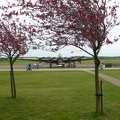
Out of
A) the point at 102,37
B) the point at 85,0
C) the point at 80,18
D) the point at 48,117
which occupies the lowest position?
the point at 48,117

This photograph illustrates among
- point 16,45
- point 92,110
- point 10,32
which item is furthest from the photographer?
point 10,32

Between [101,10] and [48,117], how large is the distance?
415cm

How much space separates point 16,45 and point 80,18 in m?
5.15

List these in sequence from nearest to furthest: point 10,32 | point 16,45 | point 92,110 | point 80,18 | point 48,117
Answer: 1. point 80,18
2. point 48,117
3. point 92,110
4. point 16,45
5. point 10,32

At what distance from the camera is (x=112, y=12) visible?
366 inches

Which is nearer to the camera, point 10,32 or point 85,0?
point 85,0

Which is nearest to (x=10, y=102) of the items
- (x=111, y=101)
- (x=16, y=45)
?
(x=16, y=45)

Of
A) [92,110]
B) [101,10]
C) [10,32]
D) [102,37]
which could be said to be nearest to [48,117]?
[92,110]

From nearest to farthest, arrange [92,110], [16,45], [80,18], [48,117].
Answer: [80,18] → [48,117] → [92,110] → [16,45]

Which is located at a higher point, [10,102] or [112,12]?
[112,12]

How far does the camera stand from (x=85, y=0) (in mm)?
8883

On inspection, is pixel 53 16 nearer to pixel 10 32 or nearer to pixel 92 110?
pixel 92 110

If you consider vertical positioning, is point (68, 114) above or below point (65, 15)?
below

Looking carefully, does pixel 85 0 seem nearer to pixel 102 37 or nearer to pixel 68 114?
pixel 102 37
